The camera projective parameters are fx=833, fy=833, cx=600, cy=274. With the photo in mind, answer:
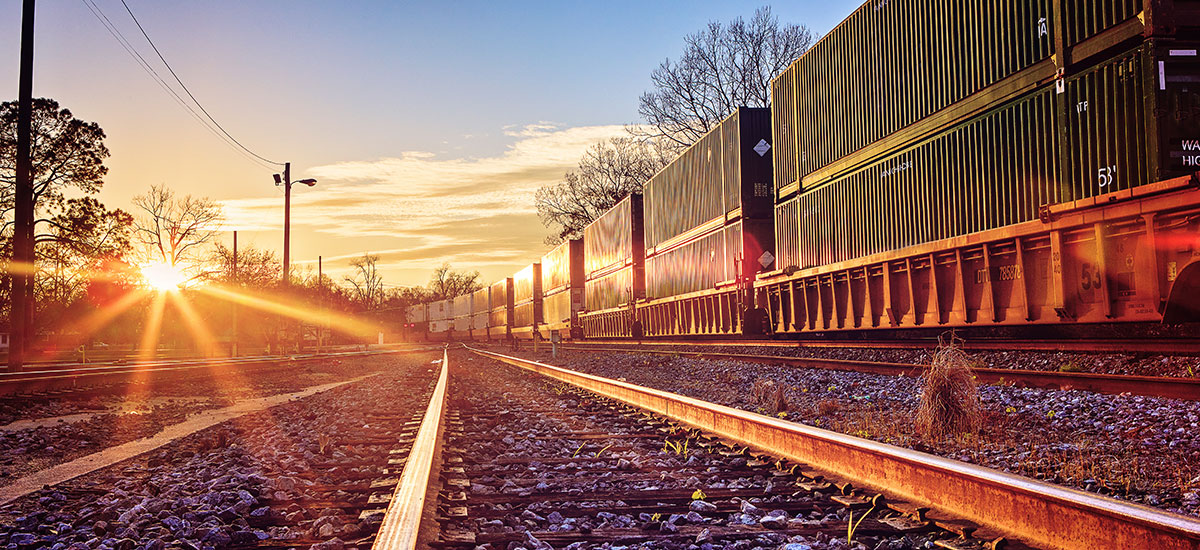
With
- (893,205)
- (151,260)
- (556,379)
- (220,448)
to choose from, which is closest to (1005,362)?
(893,205)

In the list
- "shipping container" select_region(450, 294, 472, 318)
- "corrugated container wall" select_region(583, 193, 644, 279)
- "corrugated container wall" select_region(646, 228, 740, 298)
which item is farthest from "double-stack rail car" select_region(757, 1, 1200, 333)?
"shipping container" select_region(450, 294, 472, 318)

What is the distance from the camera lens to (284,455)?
20.2 ft

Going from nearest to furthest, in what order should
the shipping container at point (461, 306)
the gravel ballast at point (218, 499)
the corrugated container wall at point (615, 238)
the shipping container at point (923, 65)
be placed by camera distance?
the gravel ballast at point (218, 499) < the shipping container at point (923, 65) < the corrugated container wall at point (615, 238) < the shipping container at point (461, 306)

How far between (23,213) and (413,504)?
17005 mm

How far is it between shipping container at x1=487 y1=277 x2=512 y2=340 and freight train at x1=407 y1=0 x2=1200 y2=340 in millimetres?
34124

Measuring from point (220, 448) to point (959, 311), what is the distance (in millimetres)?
9101

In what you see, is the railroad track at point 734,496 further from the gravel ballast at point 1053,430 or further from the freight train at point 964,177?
the freight train at point 964,177

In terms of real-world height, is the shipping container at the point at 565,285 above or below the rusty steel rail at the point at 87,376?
above

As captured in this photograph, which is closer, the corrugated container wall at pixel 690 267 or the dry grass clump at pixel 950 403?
the dry grass clump at pixel 950 403

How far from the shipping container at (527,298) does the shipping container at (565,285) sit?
3.04m

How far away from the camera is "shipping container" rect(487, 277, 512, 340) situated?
54.1 metres

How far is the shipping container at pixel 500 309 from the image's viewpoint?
54.1m

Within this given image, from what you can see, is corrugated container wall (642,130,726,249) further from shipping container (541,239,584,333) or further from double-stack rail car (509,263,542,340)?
double-stack rail car (509,263,542,340)

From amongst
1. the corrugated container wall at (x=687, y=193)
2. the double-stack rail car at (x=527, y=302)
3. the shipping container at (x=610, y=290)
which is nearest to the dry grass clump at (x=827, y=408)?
the corrugated container wall at (x=687, y=193)
